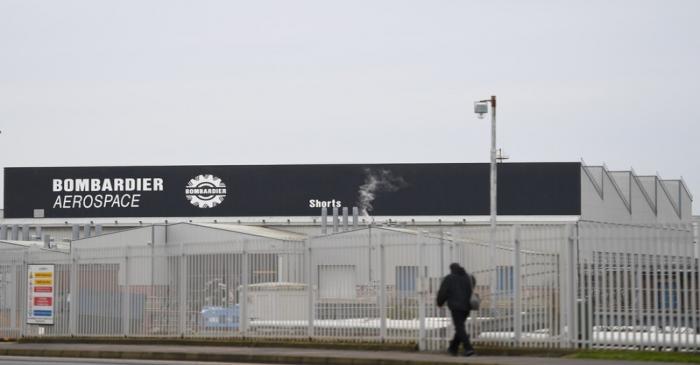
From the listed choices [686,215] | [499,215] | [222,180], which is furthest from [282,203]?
[686,215]

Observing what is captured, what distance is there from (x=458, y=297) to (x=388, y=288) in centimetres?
324

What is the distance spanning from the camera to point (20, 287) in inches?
1351

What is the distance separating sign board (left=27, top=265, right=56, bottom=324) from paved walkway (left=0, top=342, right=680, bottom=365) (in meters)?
1.34

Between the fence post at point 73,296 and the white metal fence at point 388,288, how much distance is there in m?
0.04

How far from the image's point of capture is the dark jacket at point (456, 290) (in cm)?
2327

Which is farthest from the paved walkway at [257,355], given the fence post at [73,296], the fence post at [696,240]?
the fence post at [696,240]

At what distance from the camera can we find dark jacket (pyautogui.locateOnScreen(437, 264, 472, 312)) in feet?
76.3

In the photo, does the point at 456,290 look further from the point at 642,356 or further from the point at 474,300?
the point at 642,356

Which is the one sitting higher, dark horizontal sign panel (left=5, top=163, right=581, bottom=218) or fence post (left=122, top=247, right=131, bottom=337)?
dark horizontal sign panel (left=5, top=163, right=581, bottom=218)

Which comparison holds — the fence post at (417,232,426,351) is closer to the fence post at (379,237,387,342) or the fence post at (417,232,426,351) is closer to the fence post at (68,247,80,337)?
the fence post at (379,237,387,342)

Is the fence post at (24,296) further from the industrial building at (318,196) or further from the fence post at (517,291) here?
the industrial building at (318,196)

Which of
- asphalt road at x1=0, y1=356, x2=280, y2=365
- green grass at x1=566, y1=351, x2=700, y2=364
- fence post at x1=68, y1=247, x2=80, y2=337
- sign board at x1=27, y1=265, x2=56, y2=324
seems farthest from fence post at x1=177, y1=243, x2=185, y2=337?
green grass at x1=566, y1=351, x2=700, y2=364

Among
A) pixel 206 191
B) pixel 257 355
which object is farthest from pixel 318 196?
pixel 257 355

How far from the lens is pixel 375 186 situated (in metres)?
71.2
